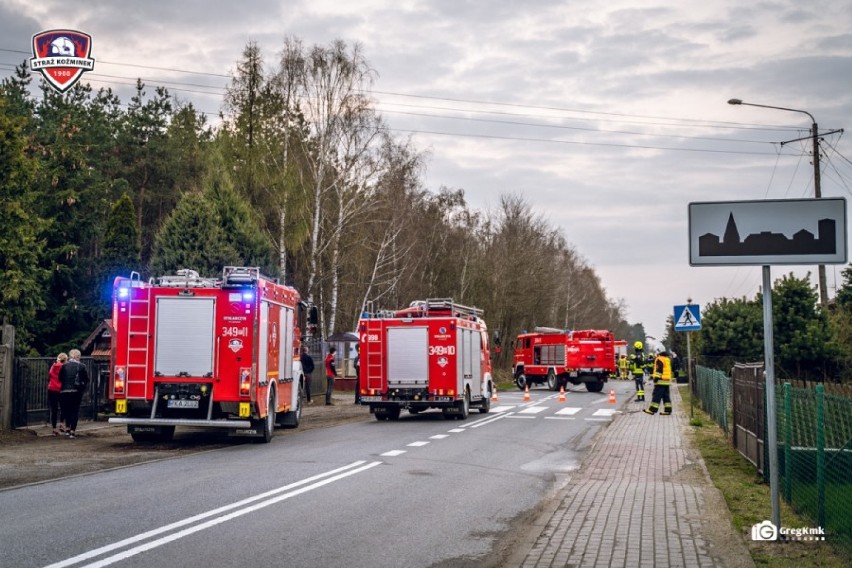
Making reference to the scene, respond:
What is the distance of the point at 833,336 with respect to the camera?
37344 millimetres

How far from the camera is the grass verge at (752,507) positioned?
768 centimetres

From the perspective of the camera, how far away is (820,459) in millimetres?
8648

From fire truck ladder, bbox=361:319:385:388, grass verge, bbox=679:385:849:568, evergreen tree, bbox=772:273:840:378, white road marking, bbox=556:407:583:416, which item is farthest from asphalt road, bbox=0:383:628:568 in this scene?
evergreen tree, bbox=772:273:840:378

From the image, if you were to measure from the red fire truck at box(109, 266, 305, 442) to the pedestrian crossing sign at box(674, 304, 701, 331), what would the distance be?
11706mm

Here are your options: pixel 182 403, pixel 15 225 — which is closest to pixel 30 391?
pixel 182 403

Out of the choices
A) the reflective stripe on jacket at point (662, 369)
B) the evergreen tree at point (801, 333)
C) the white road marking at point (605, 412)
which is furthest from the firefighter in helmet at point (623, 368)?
the reflective stripe on jacket at point (662, 369)

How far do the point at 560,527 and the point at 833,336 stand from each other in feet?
104

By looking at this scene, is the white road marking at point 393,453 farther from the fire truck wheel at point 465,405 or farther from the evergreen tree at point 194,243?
the evergreen tree at point 194,243

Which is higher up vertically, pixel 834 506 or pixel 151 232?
pixel 151 232

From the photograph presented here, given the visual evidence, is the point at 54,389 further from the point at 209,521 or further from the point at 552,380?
the point at 552,380

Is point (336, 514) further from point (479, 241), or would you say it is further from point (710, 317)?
point (479, 241)

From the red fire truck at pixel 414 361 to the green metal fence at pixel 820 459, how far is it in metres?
13.8

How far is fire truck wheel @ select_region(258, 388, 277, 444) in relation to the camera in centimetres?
1855

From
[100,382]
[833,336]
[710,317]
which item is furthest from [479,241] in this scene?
[100,382]
